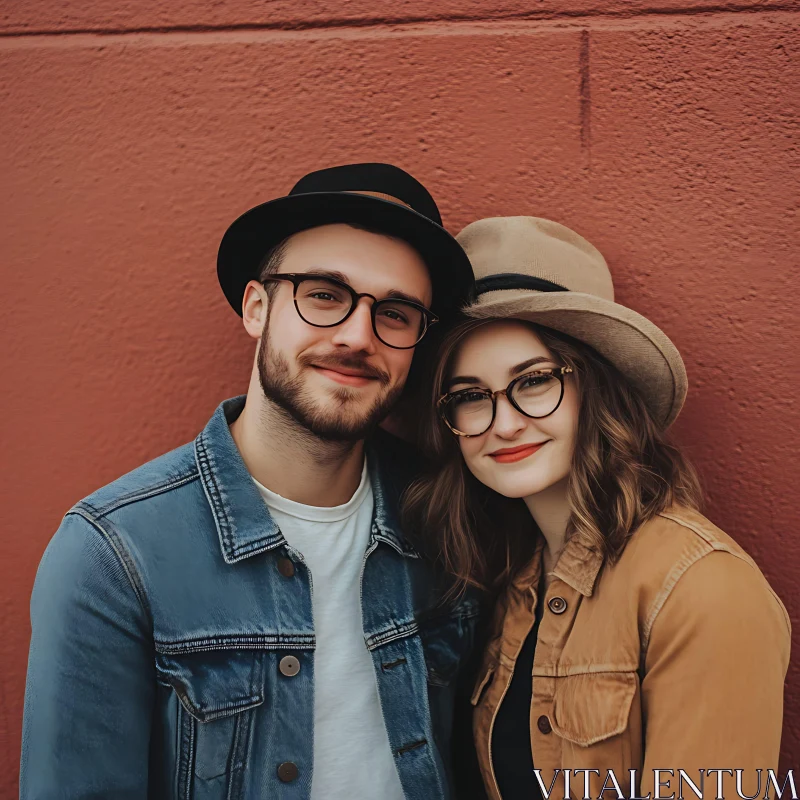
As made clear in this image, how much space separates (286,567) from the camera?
1735 mm

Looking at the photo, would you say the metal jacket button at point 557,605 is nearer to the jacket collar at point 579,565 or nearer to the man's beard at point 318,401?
the jacket collar at point 579,565

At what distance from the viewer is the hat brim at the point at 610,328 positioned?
165 centimetres

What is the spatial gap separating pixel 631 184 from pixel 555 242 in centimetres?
47

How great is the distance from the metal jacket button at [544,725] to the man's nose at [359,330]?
1.07m

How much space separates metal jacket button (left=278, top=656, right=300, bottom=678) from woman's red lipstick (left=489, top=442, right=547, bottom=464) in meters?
0.74

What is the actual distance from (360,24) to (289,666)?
1951 mm

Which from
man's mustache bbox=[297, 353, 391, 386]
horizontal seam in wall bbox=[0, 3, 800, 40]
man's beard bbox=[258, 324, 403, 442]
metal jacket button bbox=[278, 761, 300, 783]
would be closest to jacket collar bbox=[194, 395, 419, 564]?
man's beard bbox=[258, 324, 403, 442]

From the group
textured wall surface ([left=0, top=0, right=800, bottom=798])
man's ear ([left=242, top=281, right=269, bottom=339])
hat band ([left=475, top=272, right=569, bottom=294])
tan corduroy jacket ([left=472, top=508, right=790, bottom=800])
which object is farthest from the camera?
textured wall surface ([left=0, top=0, right=800, bottom=798])

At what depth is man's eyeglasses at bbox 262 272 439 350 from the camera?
1.75 m

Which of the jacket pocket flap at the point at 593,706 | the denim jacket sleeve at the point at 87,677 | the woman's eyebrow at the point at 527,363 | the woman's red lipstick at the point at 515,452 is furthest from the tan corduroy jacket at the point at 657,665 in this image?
the denim jacket sleeve at the point at 87,677

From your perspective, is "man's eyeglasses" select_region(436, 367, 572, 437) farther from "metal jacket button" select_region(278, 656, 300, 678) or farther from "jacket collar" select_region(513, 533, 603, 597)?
"metal jacket button" select_region(278, 656, 300, 678)

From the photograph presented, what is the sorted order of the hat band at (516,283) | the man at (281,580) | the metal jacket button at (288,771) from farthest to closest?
1. the hat band at (516,283)
2. the metal jacket button at (288,771)
3. the man at (281,580)

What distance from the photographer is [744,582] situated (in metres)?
1.47

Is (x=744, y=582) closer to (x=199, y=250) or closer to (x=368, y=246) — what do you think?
(x=368, y=246)
